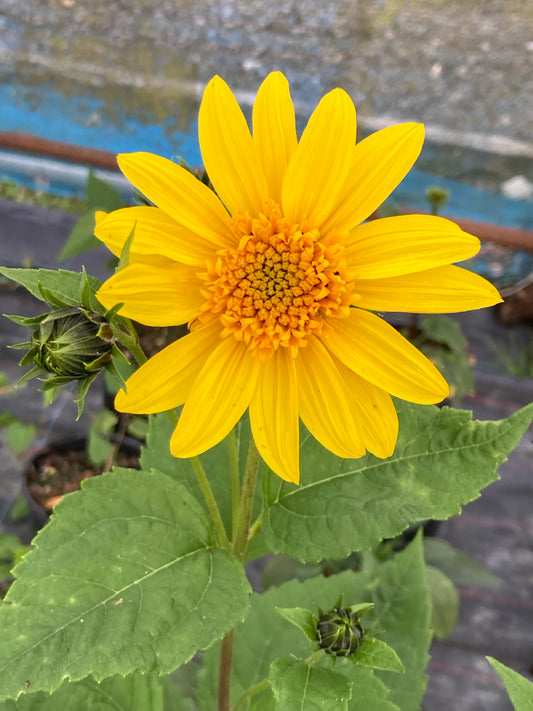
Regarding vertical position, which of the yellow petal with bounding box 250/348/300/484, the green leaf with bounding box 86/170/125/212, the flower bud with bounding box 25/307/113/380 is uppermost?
the flower bud with bounding box 25/307/113/380

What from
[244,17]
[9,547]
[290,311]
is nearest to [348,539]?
[290,311]

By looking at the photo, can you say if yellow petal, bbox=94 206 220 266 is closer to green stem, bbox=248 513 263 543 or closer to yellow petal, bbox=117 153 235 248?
yellow petal, bbox=117 153 235 248

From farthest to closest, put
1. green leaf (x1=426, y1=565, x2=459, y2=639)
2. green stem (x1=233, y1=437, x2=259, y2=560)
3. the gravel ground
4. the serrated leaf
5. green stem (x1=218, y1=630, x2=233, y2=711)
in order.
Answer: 1. the gravel ground
2. green leaf (x1=426, y1=565, x2=459, y2=639)
3. the serrated leaf
4. green stem (x1=218, y1=630, x2=233, y2=711)
5. green stem (x1=233, y1=437, x2=259, y2=560)

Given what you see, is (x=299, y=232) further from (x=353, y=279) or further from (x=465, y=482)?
(x=465, y=482)

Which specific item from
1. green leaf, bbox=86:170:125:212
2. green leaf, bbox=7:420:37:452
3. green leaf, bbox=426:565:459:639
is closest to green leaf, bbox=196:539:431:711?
green leaf, bbox=426:565:459:639

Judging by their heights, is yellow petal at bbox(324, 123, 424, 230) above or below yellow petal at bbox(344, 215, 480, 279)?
above

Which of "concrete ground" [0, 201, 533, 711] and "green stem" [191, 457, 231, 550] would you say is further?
"concrete ground" [0, 201, 533, 711]

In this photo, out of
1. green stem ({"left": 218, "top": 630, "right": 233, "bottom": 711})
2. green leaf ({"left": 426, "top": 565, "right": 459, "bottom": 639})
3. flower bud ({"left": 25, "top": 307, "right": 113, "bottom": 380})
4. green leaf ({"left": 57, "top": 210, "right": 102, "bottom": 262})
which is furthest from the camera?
green leaf ({"left": 57, "top": 210, "right": 102, "bottom": 262})

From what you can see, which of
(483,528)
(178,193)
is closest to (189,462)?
(178,193)
